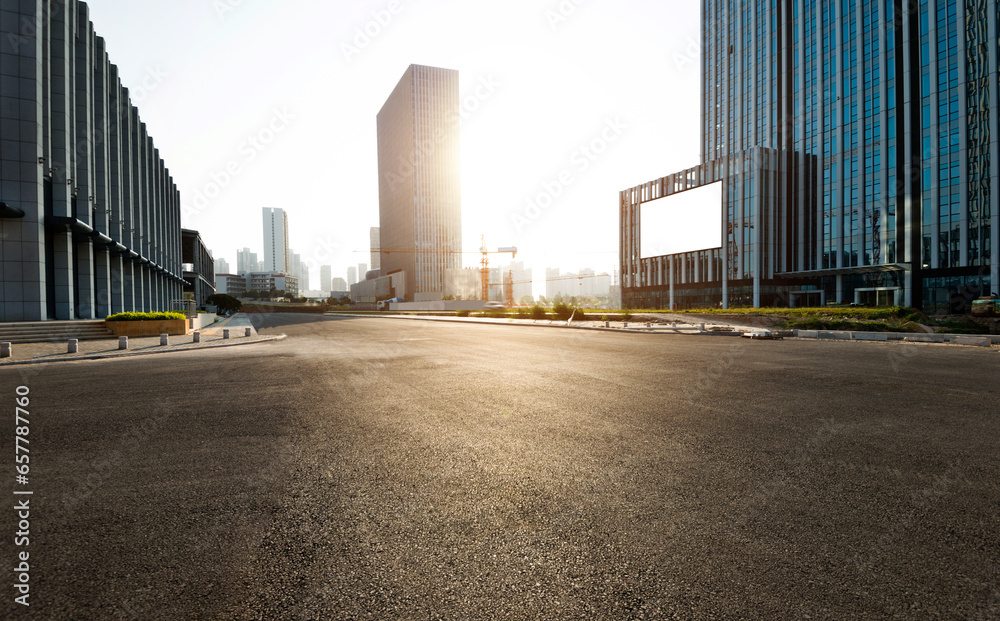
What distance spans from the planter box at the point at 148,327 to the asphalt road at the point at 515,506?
19.3 metres

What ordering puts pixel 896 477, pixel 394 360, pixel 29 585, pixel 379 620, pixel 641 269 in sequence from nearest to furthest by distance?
pixel 379 620
pixel 29 585
pixel 896 477
pixel 394 360
pixel 641 269

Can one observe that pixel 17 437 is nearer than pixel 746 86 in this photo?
Yes

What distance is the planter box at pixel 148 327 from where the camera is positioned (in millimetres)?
24266

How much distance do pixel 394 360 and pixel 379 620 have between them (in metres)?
12.2

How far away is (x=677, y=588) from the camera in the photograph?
2.73 m

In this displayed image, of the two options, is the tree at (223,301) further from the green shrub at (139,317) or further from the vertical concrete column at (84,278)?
the green shrub at (139,317)

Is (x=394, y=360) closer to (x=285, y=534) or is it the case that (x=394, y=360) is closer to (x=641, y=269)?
(x=285, y=534)

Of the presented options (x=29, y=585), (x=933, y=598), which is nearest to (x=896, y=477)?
(x=933, y=598)

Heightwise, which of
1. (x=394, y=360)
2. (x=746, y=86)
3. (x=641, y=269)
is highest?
(x=746, y=86)

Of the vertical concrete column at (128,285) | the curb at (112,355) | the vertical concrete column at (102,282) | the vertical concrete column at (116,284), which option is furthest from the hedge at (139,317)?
the vertical concrete column at (128,285)

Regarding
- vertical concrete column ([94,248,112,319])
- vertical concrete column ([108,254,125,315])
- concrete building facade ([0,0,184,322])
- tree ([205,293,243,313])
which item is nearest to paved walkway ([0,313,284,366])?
concrete building facade ([0,0,184,322])

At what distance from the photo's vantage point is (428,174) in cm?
14662

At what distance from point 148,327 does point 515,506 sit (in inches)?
1120

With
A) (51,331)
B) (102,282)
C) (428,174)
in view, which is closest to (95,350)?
(51,331)
